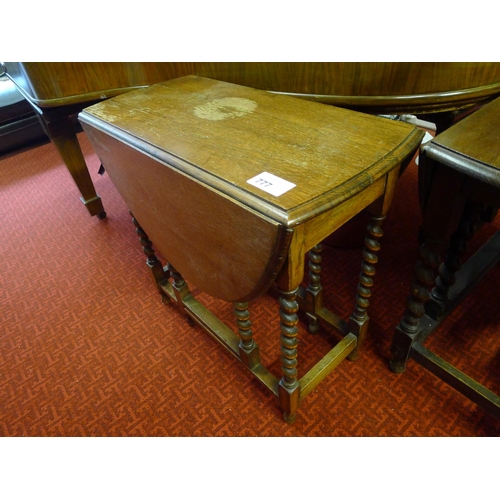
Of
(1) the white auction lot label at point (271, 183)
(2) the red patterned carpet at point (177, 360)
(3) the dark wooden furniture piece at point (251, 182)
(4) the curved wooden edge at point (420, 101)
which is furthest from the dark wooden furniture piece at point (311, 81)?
(2) the red patterned carpet at point (177, 360)

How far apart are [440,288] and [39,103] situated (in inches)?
58.3

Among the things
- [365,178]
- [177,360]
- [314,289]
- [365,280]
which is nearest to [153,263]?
[177,360]

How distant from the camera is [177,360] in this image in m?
1.23

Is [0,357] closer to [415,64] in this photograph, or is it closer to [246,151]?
[246,151]

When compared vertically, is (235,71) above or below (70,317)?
above

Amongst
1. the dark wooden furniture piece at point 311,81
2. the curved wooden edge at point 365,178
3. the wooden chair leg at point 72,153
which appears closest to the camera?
the curved wooden edge at point 365,178

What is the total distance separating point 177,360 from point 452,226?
900 millimetres

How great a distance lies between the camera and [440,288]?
3.70 ft

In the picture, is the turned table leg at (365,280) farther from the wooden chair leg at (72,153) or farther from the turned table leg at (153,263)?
the wooden chair leg at (72,153)

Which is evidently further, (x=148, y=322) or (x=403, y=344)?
(x=148, y=322)

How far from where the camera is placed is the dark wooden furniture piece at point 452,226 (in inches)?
28.1

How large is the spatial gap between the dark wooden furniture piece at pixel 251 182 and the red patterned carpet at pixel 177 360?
0.12 meters

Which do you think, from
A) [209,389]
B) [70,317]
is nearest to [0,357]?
[70,317]

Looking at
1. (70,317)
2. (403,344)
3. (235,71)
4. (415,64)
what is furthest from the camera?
(70,317)
